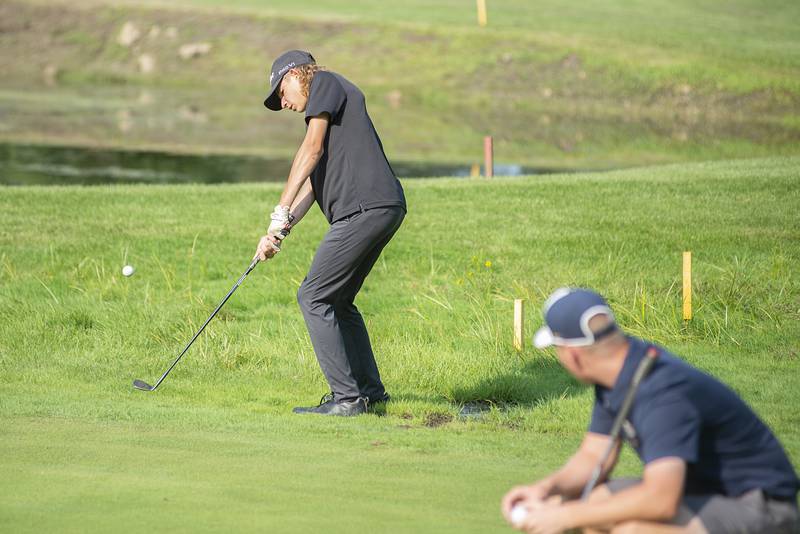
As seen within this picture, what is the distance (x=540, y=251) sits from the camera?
12.7m

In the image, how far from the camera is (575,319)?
369cm

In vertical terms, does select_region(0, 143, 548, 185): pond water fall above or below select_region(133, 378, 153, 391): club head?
below

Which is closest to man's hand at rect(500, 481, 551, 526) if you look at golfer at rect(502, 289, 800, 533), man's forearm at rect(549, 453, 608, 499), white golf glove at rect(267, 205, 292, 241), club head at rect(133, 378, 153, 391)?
golfer at rect(502, 289, 800, 533)

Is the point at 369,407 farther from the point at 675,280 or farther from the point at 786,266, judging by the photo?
the point at 786,266

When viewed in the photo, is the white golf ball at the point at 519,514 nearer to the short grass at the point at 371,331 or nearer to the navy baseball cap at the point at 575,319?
the navy baseball cap at the point at 575,319

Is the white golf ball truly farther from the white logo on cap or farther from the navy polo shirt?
the white logo on cap

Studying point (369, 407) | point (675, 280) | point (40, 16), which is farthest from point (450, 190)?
point (40, 16)

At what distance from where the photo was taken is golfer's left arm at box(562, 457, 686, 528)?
3.54 m

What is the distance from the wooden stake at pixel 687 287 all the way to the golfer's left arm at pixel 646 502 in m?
5.90

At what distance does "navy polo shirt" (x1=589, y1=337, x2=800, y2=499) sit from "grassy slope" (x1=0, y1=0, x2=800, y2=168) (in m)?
21.5

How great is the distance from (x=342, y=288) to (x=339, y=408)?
757 millimetres

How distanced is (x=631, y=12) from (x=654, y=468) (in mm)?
50897

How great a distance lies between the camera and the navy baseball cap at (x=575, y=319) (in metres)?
3.68

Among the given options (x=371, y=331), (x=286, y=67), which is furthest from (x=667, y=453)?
(x=371, y=331)
